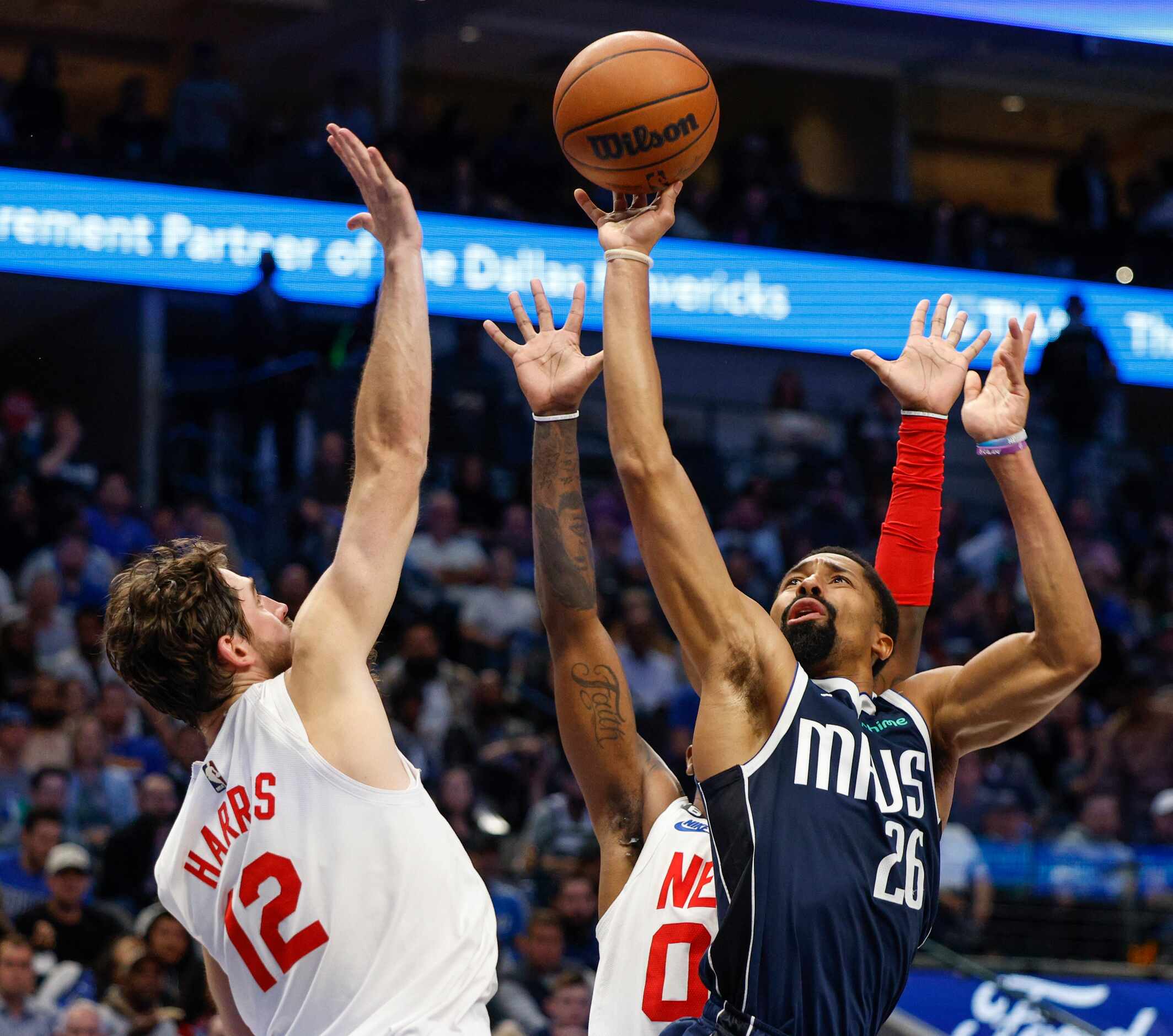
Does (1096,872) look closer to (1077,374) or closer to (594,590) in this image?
(1077,374)

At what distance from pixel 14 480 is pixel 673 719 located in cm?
516

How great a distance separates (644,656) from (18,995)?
5.35 metres

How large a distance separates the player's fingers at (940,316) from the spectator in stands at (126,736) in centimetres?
624

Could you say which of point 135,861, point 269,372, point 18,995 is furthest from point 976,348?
point 269,372

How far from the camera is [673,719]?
37.2ft

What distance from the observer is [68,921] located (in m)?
7.95

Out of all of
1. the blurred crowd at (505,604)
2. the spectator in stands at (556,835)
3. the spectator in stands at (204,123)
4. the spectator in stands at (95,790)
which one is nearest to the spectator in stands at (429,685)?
the blurred crowd at (505,604)

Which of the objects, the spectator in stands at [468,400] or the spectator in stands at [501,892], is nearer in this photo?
the spectator in stands at [501,892]

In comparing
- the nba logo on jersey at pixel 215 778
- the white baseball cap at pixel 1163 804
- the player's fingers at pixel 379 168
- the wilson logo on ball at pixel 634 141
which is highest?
the wilson logo on ball at pixel 634 141

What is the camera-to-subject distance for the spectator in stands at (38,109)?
12945mm

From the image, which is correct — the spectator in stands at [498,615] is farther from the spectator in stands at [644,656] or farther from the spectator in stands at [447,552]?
the spectator in stands at [644,656]

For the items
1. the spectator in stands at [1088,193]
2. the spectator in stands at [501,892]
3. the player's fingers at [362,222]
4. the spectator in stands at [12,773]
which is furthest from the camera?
the spectator in stands at [1088,193]

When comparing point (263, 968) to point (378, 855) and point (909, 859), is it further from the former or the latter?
point (909, 859)

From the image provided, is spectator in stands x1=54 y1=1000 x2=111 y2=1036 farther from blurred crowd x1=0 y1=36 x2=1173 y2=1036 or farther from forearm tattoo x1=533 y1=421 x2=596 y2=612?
forearm tattoo x1=533 y1=421 x2=596 y2=612
